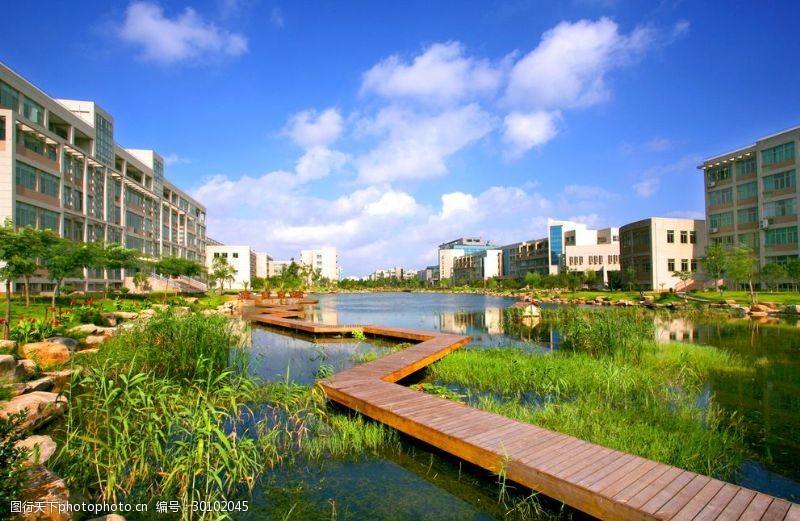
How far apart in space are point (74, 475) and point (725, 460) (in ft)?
24.6

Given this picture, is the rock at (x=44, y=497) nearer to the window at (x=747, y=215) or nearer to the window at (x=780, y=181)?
the window at (x=780, y=181)

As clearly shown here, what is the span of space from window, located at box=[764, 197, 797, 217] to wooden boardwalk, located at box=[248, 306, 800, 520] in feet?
147

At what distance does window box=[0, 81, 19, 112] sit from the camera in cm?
2491

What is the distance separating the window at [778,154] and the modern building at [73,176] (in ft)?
185

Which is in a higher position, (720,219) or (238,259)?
(720,219)

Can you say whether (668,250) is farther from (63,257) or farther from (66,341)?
(66,341)

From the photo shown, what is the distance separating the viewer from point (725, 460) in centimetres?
534

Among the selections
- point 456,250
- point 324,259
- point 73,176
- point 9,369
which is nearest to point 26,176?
point 73,176

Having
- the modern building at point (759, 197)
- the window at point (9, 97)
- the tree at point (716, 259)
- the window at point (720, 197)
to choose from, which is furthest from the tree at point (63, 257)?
the window at point (720, 197)

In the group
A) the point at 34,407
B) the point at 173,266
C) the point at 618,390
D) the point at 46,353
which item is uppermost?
the point at 173,266

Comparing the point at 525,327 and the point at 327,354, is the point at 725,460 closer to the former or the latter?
the point at 327,354

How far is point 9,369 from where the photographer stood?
25.2 feet

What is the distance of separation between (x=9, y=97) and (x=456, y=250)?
433 feet

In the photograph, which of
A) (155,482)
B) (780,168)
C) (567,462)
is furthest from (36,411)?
(780,168)
